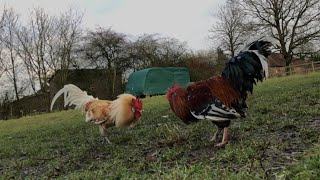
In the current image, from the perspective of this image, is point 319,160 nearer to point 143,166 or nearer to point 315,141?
point 315,141

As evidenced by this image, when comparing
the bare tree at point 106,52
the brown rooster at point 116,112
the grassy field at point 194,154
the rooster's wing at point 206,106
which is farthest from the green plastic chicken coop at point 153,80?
the rooster's wing at point 206,106

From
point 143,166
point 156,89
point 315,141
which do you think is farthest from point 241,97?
point 156,89

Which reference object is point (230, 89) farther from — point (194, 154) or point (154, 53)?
point (154, 53)

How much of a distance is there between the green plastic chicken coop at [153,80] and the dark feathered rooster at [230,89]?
26010 millimetres

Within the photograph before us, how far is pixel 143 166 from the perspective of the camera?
4500 millimetres

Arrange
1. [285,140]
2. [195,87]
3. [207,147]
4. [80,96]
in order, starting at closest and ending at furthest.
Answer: [285,140]
[207,147]
[195,87]
[80,96]

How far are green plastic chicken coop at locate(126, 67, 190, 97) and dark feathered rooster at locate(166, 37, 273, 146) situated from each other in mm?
26010

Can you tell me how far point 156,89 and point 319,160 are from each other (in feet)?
97.5

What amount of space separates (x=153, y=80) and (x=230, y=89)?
26798 mm

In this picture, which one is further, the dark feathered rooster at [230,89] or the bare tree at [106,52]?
the bare tree at [106,52]

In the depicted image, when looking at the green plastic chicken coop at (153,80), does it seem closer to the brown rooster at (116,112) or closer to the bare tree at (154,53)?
the bare tree at (154,53)

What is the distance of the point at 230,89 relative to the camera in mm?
5582

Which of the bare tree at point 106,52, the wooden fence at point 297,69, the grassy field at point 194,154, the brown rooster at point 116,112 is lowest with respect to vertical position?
the grassy field at point 194,154

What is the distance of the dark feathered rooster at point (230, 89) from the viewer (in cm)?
541
